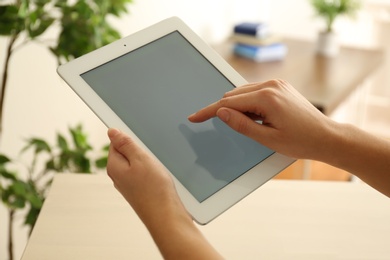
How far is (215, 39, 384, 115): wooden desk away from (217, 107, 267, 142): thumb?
4.91 feet

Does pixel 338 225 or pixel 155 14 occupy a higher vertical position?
pixel 338 225

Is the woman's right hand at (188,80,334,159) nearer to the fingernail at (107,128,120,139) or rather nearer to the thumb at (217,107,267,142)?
the thumb at (217,107,267,142)

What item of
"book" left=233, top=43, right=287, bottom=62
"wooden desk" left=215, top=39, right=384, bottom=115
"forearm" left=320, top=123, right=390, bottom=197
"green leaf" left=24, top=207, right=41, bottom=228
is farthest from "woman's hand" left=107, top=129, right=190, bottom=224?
"book" left=233, top=43, right=287, bottom=62

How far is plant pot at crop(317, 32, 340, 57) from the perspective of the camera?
2914 millimetres

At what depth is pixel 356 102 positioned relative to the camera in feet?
12.8

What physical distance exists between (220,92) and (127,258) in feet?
0.98

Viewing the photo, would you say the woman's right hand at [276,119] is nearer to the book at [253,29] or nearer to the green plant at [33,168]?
the green plant at [33,168]

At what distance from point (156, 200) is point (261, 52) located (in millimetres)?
2115

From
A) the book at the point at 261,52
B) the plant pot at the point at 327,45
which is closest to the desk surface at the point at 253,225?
the book at the point at 261,52

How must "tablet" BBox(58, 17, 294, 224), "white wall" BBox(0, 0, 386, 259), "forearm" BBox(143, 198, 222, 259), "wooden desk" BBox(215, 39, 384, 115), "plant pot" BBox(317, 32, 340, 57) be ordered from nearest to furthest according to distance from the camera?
"forearm" BBox(143, 198, 222, 259), "tablet" BBox(58, 17, 294, 224), "white wall" BBox(0, 0, 386, 259), "wooden desk" BBox(215, 39, 384, 115), "plant pot" BBox(317, 32, 340, 57)

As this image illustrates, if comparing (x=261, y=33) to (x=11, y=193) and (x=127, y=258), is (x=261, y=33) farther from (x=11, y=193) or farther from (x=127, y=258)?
(x=127, y=258)

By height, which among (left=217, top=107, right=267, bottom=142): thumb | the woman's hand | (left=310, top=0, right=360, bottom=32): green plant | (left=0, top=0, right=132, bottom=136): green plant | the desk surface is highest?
(left=217, top=107, right=267, bottom=142): thumb

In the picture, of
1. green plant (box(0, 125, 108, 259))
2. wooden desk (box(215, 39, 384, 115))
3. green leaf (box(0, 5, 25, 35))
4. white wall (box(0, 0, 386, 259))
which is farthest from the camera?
wooden desk (box(215, 39, 384, 115))

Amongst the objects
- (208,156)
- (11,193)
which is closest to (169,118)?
(208,156)
